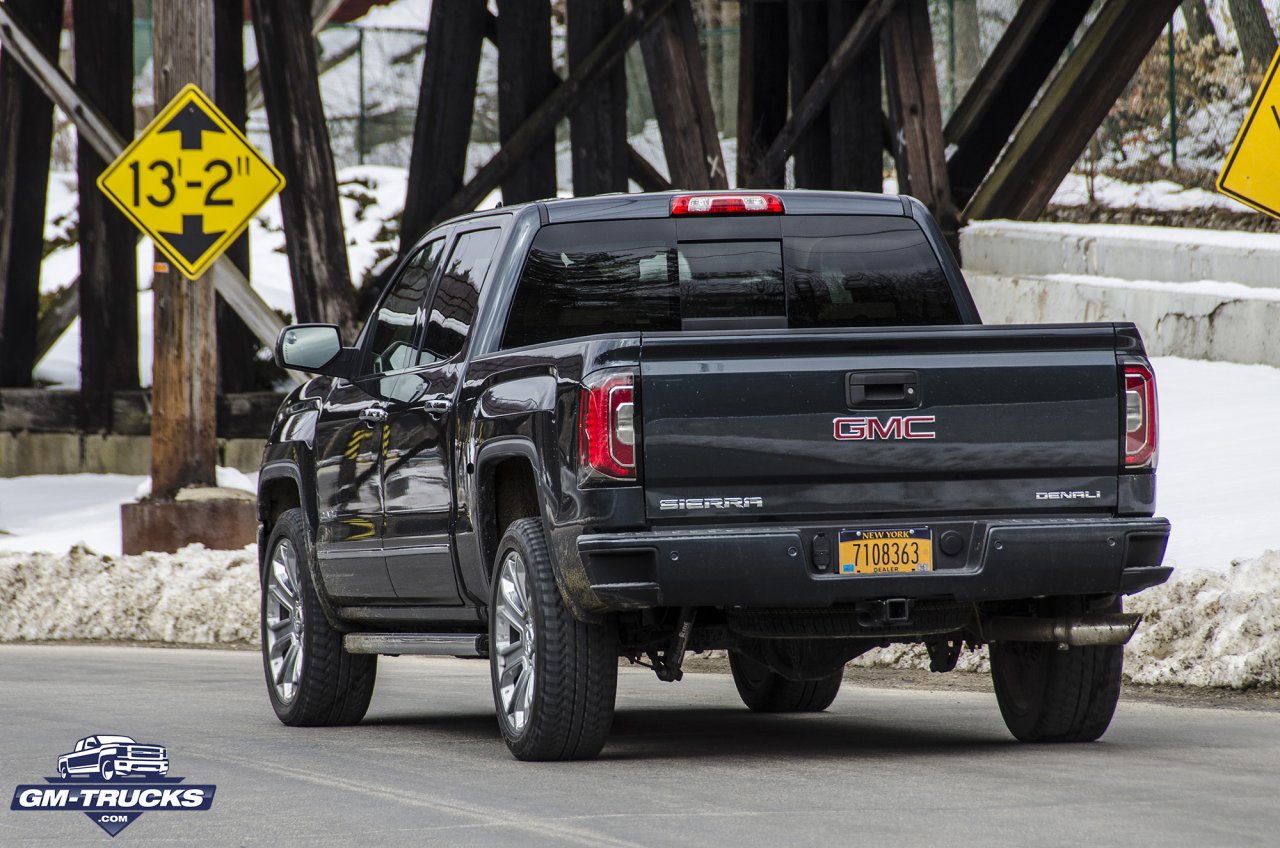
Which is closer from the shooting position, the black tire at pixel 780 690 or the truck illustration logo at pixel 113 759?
the truck illustration logo at pixel 113 759

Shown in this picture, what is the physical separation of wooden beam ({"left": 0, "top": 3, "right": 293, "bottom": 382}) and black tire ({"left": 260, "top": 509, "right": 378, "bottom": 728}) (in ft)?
22.3

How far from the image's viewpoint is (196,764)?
7.67 m

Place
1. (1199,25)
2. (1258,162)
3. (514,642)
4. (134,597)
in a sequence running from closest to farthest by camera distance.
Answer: (514,642), (1258,162), (134,597), (1199,25)

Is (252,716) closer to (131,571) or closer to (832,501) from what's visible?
(832,501)

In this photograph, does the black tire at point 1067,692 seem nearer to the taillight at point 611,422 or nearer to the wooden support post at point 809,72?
the taillight at point 611,422

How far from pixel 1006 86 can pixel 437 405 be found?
11.5 metres

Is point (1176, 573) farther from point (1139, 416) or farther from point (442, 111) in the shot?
point (442, 111)

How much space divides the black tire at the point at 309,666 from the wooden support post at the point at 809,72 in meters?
9.88

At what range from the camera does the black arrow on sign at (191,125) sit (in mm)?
15297

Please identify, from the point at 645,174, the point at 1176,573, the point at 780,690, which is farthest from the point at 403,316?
the point at 645,174

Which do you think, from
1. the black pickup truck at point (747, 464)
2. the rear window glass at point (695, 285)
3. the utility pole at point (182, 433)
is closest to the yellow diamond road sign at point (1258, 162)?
the black pickup truck at point (747, 464)

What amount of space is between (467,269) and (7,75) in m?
11.7

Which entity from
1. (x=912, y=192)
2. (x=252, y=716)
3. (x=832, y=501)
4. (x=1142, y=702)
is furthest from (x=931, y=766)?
(x=912, y=192)

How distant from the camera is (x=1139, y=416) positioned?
728 centimetres
